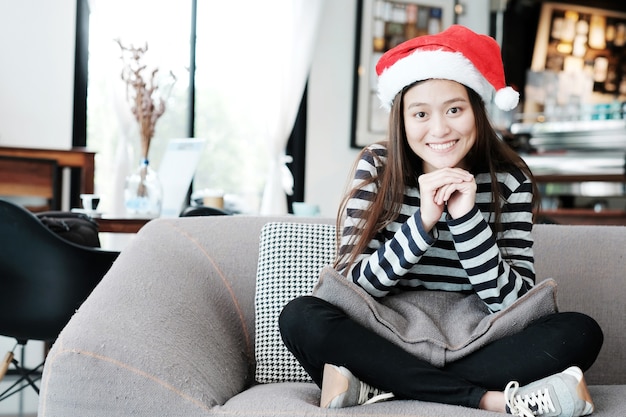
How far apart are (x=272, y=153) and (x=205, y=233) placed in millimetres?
3258

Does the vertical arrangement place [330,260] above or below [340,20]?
below

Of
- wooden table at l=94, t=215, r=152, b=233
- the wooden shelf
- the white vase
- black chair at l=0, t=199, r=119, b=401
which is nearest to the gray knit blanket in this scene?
black chair at l=0, t=199, r=119, b=401

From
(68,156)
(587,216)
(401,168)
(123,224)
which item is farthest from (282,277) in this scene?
(587,216)

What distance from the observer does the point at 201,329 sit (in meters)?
1.66

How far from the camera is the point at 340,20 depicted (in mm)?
5434

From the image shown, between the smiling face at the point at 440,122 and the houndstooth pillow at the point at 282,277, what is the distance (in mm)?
349

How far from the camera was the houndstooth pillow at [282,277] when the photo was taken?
1.77m

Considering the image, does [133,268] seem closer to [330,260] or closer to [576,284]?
[330,260]

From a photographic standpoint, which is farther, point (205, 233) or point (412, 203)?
point (205, 233)

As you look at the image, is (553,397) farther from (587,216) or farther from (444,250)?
(587,216)

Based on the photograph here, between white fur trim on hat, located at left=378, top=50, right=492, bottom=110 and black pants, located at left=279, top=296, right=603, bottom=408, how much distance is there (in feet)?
1.75

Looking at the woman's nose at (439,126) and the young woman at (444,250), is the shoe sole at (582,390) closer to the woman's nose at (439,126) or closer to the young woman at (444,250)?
the young woman at (444,250)

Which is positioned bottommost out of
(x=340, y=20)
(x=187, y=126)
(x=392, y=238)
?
(x=392, y=238)

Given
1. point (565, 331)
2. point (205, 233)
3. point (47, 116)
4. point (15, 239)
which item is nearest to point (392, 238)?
point (565, 331)
